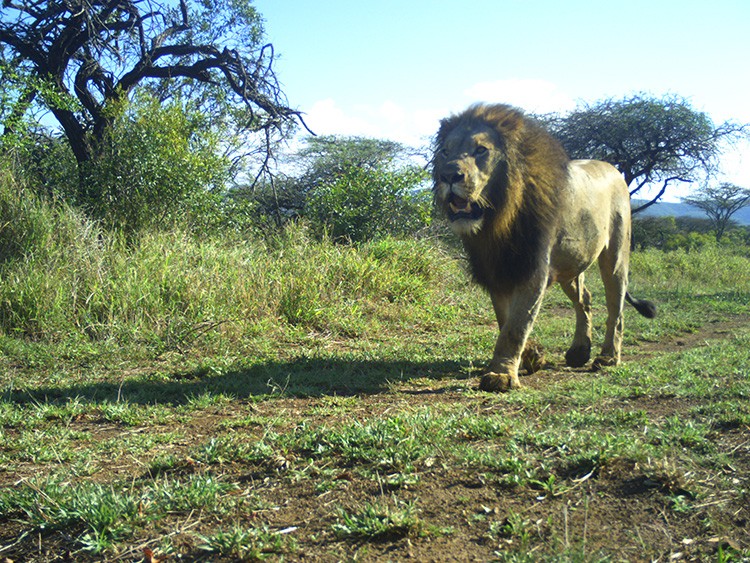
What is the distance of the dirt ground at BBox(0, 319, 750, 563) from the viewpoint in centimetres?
235

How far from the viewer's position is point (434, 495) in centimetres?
282

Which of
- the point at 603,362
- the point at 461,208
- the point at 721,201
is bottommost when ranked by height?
the point at 603,362

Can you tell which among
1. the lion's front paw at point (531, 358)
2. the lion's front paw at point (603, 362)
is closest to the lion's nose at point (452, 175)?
the lion's front paw at point (531, 358)

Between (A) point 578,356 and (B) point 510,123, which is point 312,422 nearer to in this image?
(B) point 510,123

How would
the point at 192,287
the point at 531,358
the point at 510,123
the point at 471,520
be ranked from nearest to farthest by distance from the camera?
the point at 471,520 < the point at 510,123 < the point at 531,358 < the point at 192,287

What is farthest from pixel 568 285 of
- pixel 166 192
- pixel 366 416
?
pixel 166 192

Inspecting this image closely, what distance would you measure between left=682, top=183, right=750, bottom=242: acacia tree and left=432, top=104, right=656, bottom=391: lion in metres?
37.8

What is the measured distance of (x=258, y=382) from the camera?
5207mm

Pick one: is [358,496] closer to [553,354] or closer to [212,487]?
[212,487]

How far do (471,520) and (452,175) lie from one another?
2832 mm

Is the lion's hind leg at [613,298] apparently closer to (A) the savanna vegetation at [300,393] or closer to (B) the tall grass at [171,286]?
(A) the savanna vegetation at [300,393]

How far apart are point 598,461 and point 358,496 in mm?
1013

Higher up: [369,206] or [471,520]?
[369,206]

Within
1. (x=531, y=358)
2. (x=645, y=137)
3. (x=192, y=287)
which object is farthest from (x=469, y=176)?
(x=645, y=137)
